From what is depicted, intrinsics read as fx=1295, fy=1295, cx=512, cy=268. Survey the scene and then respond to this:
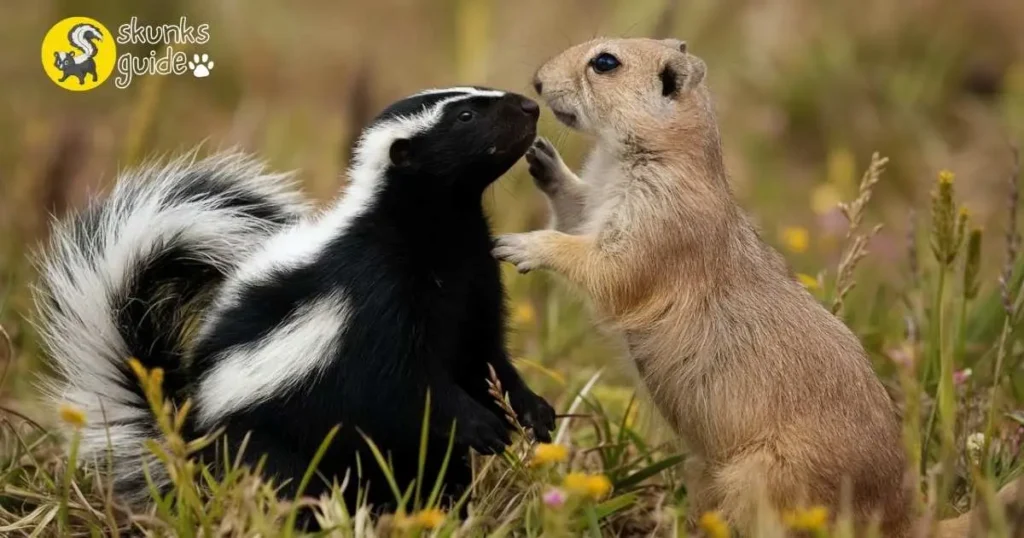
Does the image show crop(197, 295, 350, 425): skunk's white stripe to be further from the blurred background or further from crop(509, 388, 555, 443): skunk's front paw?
the blurred background

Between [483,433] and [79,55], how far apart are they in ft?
7.70

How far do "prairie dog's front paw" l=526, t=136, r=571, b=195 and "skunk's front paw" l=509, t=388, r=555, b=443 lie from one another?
69 cm

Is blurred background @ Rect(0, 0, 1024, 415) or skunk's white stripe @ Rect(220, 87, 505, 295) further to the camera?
blurred background @ Rect(0, 0, 1024, 415)

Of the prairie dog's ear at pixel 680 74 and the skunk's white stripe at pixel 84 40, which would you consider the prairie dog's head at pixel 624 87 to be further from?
the skunk's white stripe at pixel 84 40

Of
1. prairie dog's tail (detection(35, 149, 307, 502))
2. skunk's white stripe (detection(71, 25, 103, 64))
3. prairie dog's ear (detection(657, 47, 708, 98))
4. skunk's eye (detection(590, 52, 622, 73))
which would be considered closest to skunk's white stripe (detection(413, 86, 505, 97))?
skunk's eye (detection(590, 52, 622, 73))

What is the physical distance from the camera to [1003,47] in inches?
381

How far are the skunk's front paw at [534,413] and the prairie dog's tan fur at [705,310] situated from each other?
33 centimetres

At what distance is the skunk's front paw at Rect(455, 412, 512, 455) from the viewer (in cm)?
369

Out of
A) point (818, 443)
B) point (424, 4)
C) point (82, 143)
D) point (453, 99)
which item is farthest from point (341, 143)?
point (818, 443)

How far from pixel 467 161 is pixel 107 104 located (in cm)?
565

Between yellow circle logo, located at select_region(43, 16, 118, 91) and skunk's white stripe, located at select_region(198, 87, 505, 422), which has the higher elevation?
yellow circle logo, located at select_region(43, 16, 118, 91)

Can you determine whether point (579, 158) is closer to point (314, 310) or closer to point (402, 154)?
point (402, 154)

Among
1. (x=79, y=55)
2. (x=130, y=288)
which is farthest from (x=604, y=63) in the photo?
(x=79, y=55)

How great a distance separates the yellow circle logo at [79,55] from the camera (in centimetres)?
496
